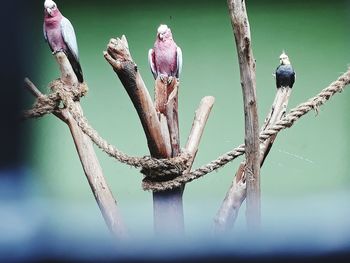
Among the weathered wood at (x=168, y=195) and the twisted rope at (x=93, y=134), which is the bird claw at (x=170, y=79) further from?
the twisted rope at (x=93, y=134)

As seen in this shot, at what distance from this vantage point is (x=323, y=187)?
4.77ft

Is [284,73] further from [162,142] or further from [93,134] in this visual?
[93,134]

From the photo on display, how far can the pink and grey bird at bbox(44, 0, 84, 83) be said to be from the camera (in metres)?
1.43

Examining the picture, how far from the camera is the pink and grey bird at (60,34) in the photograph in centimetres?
143

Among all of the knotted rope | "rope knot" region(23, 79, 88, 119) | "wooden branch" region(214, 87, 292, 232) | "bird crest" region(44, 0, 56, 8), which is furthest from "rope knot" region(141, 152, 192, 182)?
"bird crest" region(44, 0, 56, 8)

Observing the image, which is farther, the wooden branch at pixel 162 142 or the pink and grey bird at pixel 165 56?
the pink and grey bird at pixel 165 56

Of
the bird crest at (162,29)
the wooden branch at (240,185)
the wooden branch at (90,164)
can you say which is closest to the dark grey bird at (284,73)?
the wooden branch at (240,185)

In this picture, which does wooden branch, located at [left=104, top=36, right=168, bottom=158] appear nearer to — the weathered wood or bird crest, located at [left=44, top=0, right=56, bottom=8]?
the weathered wood

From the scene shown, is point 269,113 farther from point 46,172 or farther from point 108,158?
point 46,172

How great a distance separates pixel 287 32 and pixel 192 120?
0.96 ft

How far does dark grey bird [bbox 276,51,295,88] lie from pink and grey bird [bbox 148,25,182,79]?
0.73 feet

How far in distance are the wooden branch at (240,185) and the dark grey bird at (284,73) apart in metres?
0.01

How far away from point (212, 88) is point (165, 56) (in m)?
0.13

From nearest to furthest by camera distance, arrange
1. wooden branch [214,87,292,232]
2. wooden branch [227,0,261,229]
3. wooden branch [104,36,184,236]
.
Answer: wooden branch [227,0,261,229] → wooden branch [104,36,184,236] → wooden branch [214,87,292,232]
